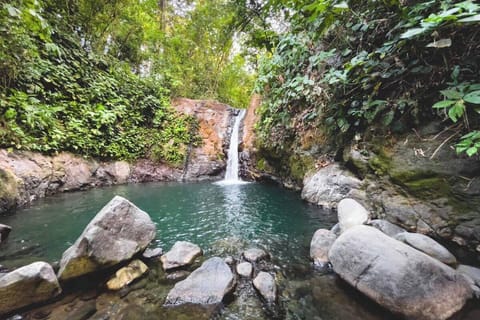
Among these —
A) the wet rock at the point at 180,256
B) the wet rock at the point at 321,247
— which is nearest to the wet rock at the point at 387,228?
the wet rock at the point at 321,247

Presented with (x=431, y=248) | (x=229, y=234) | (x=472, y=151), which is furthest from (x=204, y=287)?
(x=472, y=151)

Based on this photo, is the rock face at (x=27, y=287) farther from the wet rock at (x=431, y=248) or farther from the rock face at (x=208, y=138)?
the rock face at (x=208, y=138)

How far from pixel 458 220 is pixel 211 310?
303cm

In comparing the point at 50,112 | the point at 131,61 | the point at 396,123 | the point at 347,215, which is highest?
the point at 131,61

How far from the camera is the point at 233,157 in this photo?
33.7 ft

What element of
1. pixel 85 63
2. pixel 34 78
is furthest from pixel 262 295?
pixel 85 63

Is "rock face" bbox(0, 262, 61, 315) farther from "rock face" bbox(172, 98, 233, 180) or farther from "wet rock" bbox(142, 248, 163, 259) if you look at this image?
"rock face" bbox(172, 98, 233, 180)

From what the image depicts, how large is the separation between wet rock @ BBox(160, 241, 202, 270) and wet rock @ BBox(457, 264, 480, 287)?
282 cm

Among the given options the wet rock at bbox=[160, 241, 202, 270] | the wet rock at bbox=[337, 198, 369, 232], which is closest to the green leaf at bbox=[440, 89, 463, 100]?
the wet rock at bbox=[337, 198, 369, 232]

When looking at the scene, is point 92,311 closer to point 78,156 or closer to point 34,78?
point 78,156

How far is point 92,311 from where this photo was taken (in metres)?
1.86

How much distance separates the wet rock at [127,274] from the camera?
2.19 meters

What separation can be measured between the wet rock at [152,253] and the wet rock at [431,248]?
118 inches

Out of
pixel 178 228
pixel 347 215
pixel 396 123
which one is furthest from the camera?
pixel 178 228
